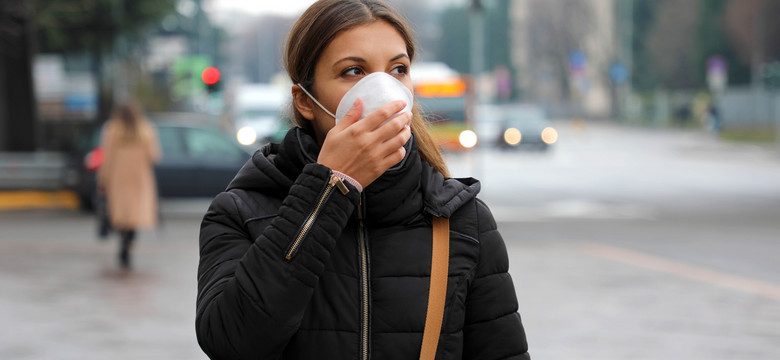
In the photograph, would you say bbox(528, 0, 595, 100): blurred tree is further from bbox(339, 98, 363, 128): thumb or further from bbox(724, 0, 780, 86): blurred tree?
bbox(339, 98, 363, 128): thumb

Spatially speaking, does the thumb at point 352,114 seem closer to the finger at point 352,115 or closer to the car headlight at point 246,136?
the finger at point 352,115

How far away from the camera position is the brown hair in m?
1.99

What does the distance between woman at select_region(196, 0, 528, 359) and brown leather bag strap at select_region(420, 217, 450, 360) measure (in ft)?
0.05

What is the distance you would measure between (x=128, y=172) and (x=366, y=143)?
31.1 ft

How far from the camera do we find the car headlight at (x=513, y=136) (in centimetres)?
4044

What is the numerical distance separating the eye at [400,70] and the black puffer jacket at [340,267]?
0.42 ft

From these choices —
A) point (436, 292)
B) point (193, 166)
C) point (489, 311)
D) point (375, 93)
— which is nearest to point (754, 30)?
point (193, 166)

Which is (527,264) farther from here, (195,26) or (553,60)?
(553,60)

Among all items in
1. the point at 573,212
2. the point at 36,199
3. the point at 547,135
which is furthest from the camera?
the point at 547,135

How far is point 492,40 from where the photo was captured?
10062 centimetres

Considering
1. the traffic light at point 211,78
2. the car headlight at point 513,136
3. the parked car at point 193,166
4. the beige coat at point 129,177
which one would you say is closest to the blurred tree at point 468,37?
the car headlight at point 513,136

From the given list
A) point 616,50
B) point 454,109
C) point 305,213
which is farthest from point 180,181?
point 616,50

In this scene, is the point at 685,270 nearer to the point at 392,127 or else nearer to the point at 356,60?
the point at 356,60

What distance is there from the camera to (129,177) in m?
10.9
